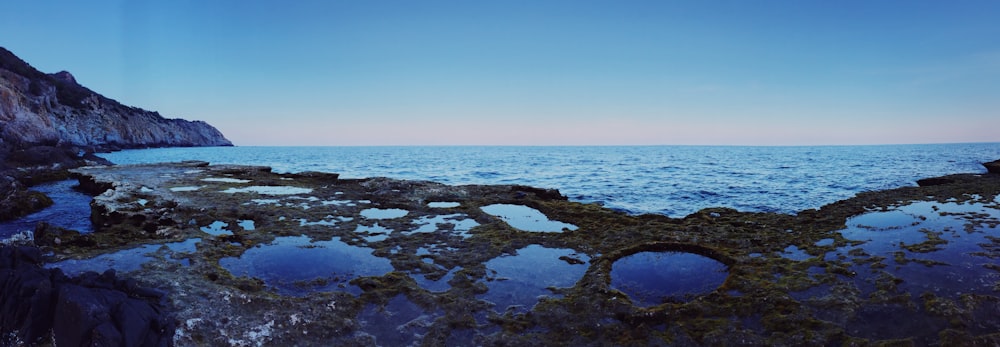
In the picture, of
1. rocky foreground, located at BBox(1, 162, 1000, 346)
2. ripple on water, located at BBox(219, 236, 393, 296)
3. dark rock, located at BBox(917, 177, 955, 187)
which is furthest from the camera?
dark rock, located at BBox(917, 177, 955, 187)

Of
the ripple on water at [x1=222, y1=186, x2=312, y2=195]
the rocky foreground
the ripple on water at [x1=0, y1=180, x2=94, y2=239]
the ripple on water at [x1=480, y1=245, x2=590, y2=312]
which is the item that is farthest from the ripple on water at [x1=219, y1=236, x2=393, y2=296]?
the ripple on water at [x1=222, y1=186, x2=312, y2=195]

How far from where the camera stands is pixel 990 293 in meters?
8.80

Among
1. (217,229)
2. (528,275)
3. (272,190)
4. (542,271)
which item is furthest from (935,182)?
(272,190)

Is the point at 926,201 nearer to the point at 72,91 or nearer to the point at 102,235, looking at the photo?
the point at 102,235

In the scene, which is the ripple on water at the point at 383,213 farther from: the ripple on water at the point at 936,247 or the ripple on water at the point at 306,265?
the ripple on water at the point at 936,247

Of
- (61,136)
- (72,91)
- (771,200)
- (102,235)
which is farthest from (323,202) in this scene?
(72,91)

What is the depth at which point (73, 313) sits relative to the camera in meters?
6.77

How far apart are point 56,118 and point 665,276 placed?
121m

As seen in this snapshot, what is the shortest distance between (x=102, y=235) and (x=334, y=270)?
830 cm

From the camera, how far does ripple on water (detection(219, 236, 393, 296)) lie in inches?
403

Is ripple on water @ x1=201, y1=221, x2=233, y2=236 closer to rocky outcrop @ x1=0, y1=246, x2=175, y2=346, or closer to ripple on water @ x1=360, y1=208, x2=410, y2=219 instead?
ripple on water @ x1=360, y1=208, x2=410, y2=219

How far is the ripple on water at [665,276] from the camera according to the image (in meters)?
9.60

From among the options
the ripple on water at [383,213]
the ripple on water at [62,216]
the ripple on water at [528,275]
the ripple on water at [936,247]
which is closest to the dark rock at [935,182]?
the ripple on water at [936,247]

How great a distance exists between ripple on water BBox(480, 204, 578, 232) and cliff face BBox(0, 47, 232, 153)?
59682 millimetres
